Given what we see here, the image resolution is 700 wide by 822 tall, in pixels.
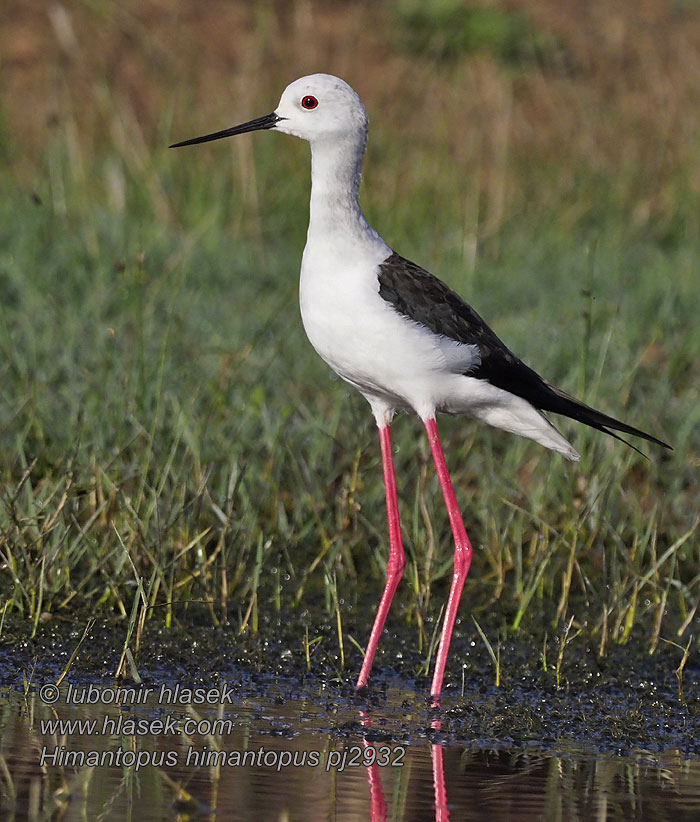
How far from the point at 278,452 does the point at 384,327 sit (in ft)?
4.16

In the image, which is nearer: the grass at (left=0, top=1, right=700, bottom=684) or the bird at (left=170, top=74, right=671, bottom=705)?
the bird at (left=170, top=74, right=671, bottom=705)

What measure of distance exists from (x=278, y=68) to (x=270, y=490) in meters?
5.33

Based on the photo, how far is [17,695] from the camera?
140 inches

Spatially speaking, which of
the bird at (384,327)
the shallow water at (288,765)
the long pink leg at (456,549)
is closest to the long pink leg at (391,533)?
the bird at (384,327)

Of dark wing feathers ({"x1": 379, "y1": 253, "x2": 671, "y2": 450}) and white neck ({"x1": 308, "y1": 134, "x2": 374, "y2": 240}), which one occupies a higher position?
white neck ({"x1": 308, "y1": 134, "x2": 374, "y2": 240})

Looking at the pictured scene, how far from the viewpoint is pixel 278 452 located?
5043mm

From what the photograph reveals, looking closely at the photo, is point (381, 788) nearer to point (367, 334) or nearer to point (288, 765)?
point (288, 765)

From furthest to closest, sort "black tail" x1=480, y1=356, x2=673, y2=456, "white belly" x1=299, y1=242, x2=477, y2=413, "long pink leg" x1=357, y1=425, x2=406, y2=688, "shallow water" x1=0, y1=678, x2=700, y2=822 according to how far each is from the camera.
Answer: "long pink leg" x1=357, y1=425, x2=406, y2=688, "black tail" x1=480, y1=356, x2=673, y2=456, "white belly" x1=299, y1=242, x2=477, y2=413, "shallow water" x1=0, y1=678, x2=700, y2=822

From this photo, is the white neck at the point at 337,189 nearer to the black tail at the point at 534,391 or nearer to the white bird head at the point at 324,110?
the white bird head at the point at 324,110

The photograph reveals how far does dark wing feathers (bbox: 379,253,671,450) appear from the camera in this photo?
12.9 feet

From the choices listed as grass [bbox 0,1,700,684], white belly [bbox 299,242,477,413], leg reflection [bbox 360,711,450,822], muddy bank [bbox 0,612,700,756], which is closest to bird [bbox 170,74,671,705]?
white belly [bbox 299,242,477,413]

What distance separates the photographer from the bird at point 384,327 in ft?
12.8

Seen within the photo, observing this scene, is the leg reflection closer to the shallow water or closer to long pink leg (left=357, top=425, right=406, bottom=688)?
the shallow water

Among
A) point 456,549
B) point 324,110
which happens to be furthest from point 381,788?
point 324,110
